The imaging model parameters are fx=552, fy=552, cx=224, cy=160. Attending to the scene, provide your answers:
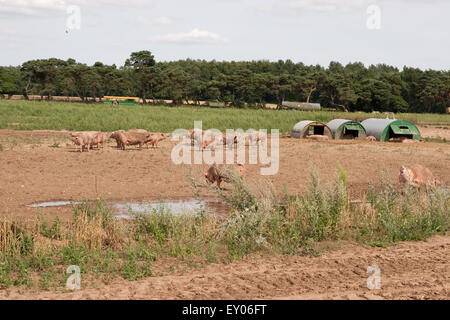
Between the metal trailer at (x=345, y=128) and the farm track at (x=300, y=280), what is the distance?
74.1 feet

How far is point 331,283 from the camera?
297 inches

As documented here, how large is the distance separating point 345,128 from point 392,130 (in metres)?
2.64

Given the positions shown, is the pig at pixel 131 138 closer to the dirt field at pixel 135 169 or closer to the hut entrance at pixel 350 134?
the dirt field at pixel 135 169

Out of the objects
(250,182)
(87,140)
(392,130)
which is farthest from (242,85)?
(250,182)

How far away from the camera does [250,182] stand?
643 inches

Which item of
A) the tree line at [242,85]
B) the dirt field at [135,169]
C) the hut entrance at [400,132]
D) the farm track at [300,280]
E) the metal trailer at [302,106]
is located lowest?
the farm track at [300,280]

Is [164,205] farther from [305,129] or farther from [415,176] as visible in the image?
[305,129]

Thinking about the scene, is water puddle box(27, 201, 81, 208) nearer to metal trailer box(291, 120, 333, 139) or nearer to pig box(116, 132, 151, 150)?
pig box(116, 132, 151, 150)

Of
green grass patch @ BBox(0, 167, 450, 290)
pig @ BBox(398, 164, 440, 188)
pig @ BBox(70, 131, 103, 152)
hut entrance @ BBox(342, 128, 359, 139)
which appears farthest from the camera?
hut entrance @ BBox(342, 128, 359, 139)

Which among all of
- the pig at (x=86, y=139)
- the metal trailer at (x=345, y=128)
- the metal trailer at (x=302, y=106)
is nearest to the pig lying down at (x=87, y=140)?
the pig at (x=86, y=139)

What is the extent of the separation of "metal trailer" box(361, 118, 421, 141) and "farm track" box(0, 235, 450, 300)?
889 inches

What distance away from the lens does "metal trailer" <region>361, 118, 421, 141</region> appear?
102ft

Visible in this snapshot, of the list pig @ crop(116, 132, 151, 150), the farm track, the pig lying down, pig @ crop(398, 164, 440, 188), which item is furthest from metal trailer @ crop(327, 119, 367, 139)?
the farm track

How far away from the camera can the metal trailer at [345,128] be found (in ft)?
104
